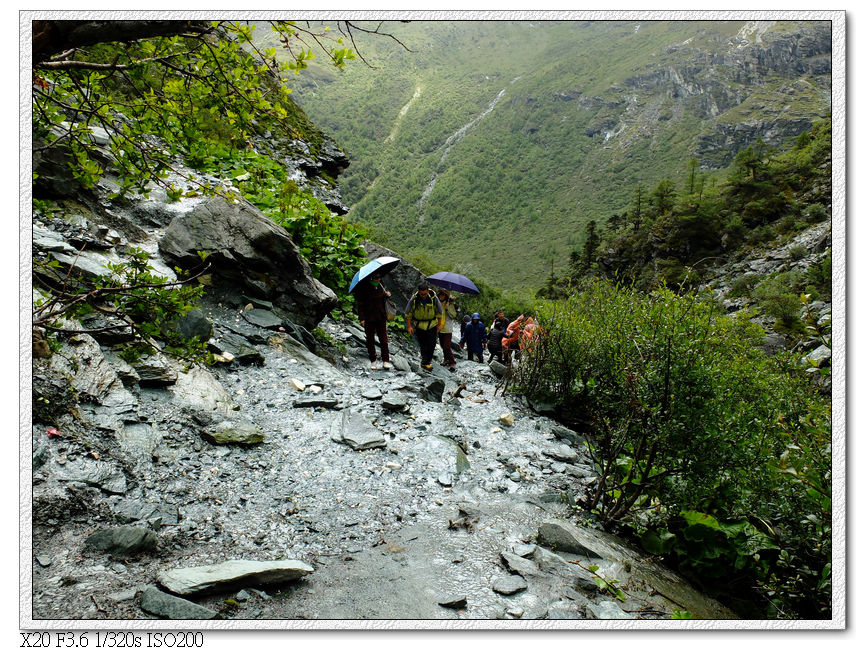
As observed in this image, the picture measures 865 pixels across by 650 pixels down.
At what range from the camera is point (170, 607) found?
2.41m

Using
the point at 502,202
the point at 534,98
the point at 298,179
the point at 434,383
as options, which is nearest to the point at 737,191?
the point at 502,202

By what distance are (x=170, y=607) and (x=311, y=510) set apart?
149 centimetres

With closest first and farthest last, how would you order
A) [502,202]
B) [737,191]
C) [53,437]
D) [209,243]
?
Answer: [53,437] → [209,243] → [737,191] → [502,202]

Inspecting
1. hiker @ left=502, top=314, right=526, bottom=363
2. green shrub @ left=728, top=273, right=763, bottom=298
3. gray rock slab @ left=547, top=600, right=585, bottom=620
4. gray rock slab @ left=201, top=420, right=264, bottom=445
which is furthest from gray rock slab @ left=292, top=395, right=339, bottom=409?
green shrub @ left=728, top=273, right=763, bottom=298

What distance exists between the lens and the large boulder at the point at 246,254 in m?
6.75

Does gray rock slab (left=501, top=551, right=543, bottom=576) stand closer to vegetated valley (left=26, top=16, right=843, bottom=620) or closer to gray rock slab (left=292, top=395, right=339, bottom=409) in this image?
vegetated valley (left=26, top=16, right=843, bottom=620)

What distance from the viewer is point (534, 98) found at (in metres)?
62.1

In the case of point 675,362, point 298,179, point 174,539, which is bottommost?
point 174,539

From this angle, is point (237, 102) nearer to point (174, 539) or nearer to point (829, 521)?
point (174, 539)

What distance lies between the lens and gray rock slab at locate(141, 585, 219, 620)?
2408 millimetres

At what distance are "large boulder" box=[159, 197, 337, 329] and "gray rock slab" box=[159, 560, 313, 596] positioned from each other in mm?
5121

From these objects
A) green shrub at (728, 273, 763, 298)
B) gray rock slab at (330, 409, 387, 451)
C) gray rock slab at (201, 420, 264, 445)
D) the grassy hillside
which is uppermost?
the grassy hillside

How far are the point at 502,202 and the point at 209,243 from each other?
173ft

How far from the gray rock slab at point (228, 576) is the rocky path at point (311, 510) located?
34 mm
